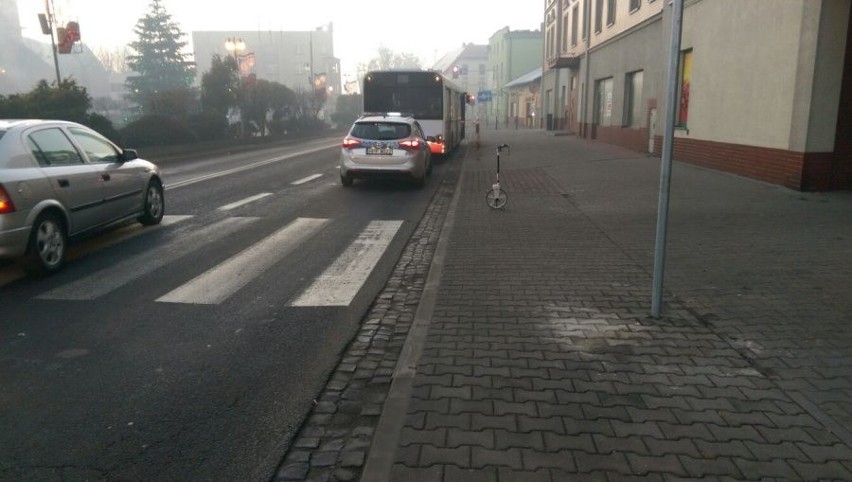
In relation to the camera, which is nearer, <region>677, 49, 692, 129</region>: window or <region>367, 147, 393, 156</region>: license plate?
<region>367, 147, 393, 156</region>: license plate

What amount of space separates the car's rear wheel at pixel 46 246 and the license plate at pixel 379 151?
26.0ft

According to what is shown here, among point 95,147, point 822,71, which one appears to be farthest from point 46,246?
point 822,71

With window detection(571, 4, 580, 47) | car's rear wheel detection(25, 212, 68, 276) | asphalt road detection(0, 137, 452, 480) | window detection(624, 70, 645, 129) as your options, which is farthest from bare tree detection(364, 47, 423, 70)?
car's rear wheel detection(25, 212, 68, 276)

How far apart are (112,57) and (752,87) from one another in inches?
4337

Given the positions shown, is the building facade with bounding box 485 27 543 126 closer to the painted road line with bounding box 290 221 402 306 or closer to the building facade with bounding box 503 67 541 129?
the building facade with bounding box 503 67 541 129

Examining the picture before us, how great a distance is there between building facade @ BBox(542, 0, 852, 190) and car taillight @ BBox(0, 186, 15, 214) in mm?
6329

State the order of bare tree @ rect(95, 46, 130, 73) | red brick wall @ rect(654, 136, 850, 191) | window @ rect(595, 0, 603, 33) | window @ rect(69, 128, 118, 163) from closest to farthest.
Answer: window @ rect(69, 128, 118, 163) → red brick wall @ rect(654, 136, 850, 191) → window @ rect(595, 0, 603, 33) → bare tree @ rect(95, 46, 130, 73)

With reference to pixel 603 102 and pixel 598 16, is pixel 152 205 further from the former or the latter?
pixel 598 16

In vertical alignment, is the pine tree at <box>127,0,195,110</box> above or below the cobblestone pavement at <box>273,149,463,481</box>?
above

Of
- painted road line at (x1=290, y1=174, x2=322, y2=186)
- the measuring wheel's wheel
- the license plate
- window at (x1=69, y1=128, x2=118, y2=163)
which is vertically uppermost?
window at (x1=69, y1=128, x2=118, y2=163)

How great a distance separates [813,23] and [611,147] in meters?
15.0

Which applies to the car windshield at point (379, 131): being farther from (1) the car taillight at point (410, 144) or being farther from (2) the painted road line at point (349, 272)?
(2) the painted road line at point (349, 272)

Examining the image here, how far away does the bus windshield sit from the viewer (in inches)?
836

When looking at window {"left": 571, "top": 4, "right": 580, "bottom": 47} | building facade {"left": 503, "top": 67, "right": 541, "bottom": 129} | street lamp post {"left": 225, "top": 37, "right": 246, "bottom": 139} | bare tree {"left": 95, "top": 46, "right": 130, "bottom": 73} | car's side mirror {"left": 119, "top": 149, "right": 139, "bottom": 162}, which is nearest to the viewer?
car's side mirror {"left": 119, "top": 149, "right": 139, "bottom": 162}
